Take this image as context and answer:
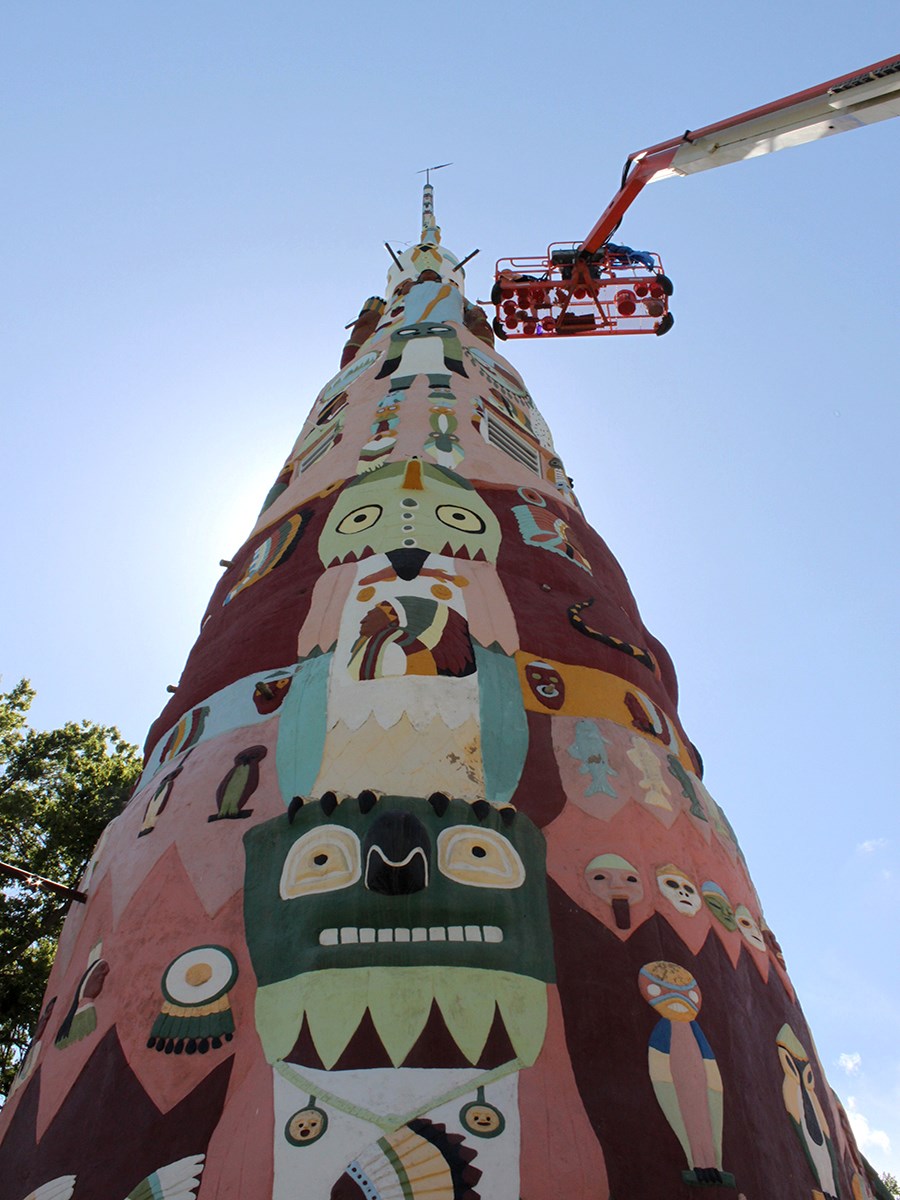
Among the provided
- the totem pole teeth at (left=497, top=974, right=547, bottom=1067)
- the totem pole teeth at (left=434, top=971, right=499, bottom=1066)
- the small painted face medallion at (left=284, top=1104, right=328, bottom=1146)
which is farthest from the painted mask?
the small painted face medallion at (left=284, top=1104, right=328, bottom=1146)

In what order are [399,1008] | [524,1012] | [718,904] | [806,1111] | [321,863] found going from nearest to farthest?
[399,1008]
[524,1012]
[806,1111]
[321,863]
[718,904]

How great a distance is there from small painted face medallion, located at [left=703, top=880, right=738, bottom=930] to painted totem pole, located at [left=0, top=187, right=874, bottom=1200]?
32 mm

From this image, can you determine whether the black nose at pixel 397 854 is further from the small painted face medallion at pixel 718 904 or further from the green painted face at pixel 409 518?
the green painted face at pixel 409 518

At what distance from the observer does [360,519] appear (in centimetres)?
1371

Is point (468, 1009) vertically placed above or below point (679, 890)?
below

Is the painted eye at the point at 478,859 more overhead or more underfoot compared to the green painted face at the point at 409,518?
more underfoot

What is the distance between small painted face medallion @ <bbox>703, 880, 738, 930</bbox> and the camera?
9.75m

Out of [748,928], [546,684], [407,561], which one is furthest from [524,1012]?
[407,561]

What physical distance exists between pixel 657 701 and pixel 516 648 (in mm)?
1987

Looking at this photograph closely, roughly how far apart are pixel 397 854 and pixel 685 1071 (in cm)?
273

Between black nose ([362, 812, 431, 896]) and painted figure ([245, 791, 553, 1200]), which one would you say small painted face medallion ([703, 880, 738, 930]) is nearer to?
painted figure ([245, 791, 553, 1200])

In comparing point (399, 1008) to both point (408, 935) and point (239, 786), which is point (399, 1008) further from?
point (239, 786)

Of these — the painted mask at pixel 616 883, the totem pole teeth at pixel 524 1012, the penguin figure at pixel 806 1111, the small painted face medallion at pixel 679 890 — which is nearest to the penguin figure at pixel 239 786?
the totem pole teeth at pixel 524 1012

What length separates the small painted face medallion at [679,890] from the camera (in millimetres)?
9368
